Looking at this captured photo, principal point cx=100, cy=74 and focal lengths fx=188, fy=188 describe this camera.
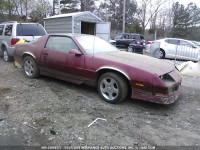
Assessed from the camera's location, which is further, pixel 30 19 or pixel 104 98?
pixel 30 19

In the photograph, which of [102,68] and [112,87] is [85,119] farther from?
[102,68]

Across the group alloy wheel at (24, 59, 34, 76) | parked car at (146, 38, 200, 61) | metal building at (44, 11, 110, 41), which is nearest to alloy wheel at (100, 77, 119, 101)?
alloy wheel at (24, 59, 34, 76)

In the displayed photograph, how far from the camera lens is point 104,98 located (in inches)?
165

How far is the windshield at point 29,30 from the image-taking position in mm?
7635

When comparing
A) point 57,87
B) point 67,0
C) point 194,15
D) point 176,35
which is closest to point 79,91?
point 57,87

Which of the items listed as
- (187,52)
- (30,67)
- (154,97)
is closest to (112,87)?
(154,97)

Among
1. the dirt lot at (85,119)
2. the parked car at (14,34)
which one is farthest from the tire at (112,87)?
the parked car at (14,34)

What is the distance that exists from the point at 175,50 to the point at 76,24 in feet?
23.1

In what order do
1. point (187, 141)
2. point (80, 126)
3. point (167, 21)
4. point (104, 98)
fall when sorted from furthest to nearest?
point (167, 21), point (104, 98), point (80, 126), point (187, 141)

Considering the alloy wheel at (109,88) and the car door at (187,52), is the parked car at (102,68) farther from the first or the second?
the car door at (187,52)

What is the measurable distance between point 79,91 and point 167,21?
36025 millimetres

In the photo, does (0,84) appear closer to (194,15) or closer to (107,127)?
(107,127)

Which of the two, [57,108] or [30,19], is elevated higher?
[30,19]

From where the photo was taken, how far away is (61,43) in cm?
495
